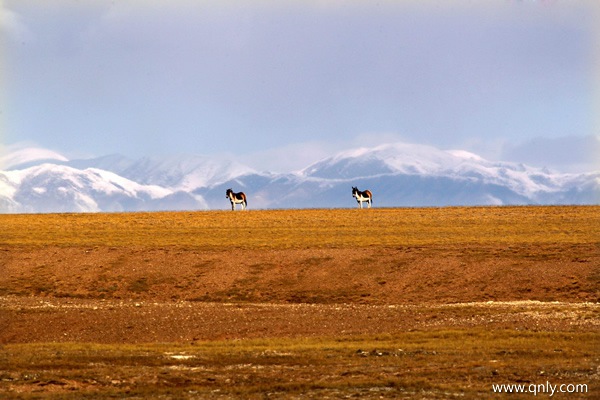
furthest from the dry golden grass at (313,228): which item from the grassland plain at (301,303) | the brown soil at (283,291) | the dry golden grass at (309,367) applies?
the dry golden grass at (309,367)

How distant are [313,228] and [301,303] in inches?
971

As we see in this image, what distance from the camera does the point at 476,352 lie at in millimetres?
29031

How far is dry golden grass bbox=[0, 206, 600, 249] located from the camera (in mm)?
63406

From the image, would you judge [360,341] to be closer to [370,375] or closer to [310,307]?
[370,375]

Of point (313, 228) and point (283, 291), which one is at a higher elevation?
point (313, 228)

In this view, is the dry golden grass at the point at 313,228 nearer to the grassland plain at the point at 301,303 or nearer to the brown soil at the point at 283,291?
the grassland plain at the point at 301,303

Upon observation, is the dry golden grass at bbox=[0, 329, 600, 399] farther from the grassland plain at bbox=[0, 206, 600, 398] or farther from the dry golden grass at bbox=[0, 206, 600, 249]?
the dry golden grass at bbox=[0, 206, 600, 249]

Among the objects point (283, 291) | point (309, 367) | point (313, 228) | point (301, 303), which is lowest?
point (309, 367)

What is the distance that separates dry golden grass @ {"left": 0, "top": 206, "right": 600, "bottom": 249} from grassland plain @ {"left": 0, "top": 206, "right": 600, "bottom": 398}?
23 centimetres

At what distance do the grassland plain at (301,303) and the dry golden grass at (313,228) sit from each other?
0.76 ft

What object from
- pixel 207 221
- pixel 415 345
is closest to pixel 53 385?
pixel 415 345

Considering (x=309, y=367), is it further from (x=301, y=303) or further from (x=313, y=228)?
(x=313, y=228)

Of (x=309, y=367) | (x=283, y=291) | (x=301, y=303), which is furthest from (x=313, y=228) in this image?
(x=309, y=367)

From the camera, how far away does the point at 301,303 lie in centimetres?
4741
